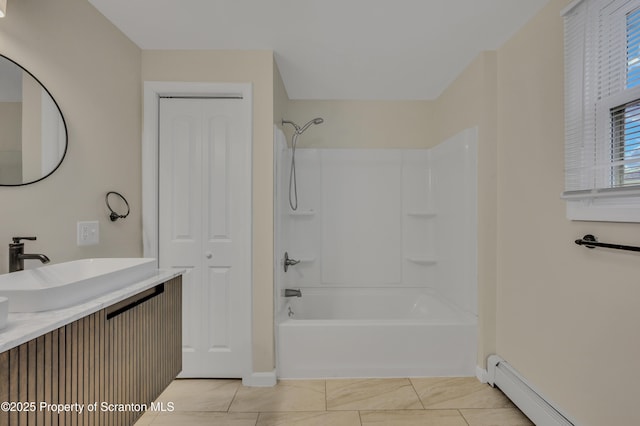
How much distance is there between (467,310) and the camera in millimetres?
2486

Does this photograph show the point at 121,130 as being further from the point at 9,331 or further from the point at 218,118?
the point at 9,331

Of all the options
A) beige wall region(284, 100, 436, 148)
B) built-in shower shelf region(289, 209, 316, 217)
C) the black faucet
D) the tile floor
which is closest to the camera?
the black faucet

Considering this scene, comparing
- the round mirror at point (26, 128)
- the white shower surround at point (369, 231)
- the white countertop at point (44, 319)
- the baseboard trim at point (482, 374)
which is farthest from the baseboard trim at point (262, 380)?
the round mirror at point (26, 128)

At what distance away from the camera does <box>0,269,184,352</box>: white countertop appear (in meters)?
0.83

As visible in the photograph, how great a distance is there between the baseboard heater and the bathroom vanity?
201 cm

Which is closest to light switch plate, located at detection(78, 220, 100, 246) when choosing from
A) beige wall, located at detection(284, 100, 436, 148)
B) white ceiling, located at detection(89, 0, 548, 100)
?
white ceiling, located at detection(89, 0, 548, 100)

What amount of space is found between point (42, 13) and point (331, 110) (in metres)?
2.27

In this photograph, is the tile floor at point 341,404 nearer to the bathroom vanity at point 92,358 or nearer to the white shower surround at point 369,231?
the bathroom vanity at point 92,358

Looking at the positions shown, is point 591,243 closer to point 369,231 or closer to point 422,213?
point 422,213

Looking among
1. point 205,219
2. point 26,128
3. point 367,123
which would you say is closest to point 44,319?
point 26,128

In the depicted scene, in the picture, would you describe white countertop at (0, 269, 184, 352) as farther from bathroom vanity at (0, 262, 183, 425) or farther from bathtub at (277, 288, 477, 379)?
bathtub at (277, 288, 477, 379)

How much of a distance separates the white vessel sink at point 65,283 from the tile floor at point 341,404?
3.44 ft

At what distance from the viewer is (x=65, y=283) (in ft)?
4.19

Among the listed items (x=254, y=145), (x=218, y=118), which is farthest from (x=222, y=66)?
(x=254, y=145)
